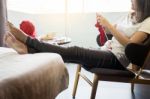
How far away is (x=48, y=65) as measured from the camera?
1.52m

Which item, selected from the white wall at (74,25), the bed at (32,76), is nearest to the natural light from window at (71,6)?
the white wall at (74,25)

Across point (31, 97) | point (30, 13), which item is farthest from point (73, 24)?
point (31, 97)

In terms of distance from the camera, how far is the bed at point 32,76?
3.58ft

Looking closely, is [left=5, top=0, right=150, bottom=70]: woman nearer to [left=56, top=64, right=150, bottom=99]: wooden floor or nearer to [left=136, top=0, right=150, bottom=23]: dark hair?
[left=136, top=0, right=150, bottom=23]: dark hair

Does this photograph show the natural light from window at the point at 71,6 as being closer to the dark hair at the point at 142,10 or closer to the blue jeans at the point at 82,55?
the dark hair at the point at 142,10

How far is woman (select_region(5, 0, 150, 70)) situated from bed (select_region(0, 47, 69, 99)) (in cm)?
7

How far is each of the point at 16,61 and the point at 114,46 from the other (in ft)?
2.82

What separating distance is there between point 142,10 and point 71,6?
2.29m

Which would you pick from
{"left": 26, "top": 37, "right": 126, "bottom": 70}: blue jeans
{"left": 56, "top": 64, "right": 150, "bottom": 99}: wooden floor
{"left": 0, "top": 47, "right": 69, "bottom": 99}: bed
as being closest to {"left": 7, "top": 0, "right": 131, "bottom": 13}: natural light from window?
{"left": 56, "top": 64, "right": 150, "bottom": 99}: wooden floor

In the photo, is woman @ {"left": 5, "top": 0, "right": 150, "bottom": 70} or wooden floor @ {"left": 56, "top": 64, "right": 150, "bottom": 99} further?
wooden floor @ {"left": 56, "top": 64, "right": 150, "bottom": 99}

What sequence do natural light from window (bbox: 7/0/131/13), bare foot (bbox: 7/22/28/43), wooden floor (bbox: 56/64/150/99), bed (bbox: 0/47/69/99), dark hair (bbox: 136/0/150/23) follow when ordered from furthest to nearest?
1. natural light from window (bbox: 7/0/131/13)
2. wooden floor (bbox: 56/64/150/99)
3. dark hair (bbox: 136/0/150/23)
4. bare foot (bbox: 7/22/28/43)
5. bed (bbox: 0/47/69/99)

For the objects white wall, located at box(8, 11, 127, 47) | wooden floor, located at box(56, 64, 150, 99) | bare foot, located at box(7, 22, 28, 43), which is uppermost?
bare foot, located at box(7, 22, 28, 43)

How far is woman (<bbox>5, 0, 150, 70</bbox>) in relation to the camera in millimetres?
1729

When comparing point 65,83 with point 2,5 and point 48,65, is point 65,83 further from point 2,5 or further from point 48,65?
point 2,5
